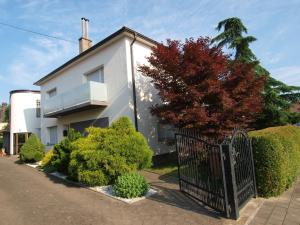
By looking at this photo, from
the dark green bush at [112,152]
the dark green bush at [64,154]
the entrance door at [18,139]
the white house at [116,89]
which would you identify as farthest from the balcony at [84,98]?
the entrance door at [18,139]

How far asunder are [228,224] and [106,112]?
28.9 ft

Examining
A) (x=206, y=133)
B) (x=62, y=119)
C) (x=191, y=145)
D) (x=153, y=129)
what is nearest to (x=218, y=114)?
(x=206, y=133)

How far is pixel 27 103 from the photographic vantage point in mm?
21562

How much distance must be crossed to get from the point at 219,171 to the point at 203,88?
14.7ft

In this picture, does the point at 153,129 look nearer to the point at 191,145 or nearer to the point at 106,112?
the point at 106,112

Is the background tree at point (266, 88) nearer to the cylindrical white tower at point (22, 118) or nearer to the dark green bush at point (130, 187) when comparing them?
the dark green bush at point (130, 187)

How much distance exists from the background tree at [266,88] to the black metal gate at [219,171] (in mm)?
8714

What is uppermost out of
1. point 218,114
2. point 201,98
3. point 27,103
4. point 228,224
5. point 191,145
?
point 27,103

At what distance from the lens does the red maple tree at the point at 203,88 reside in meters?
8.56

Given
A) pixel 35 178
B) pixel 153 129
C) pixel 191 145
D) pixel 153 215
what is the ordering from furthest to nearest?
pixel 153 129, pixel 35 178, pixel 191 145, pixel 153 215

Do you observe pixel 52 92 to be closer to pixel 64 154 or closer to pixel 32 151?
pixel 32 151

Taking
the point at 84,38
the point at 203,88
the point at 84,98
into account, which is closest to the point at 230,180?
the point at 203,88

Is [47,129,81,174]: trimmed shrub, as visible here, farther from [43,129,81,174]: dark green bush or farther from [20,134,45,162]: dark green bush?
[20,134,45,162]: dark green bush

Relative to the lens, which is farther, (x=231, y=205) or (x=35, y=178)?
(x=35, y=178)
